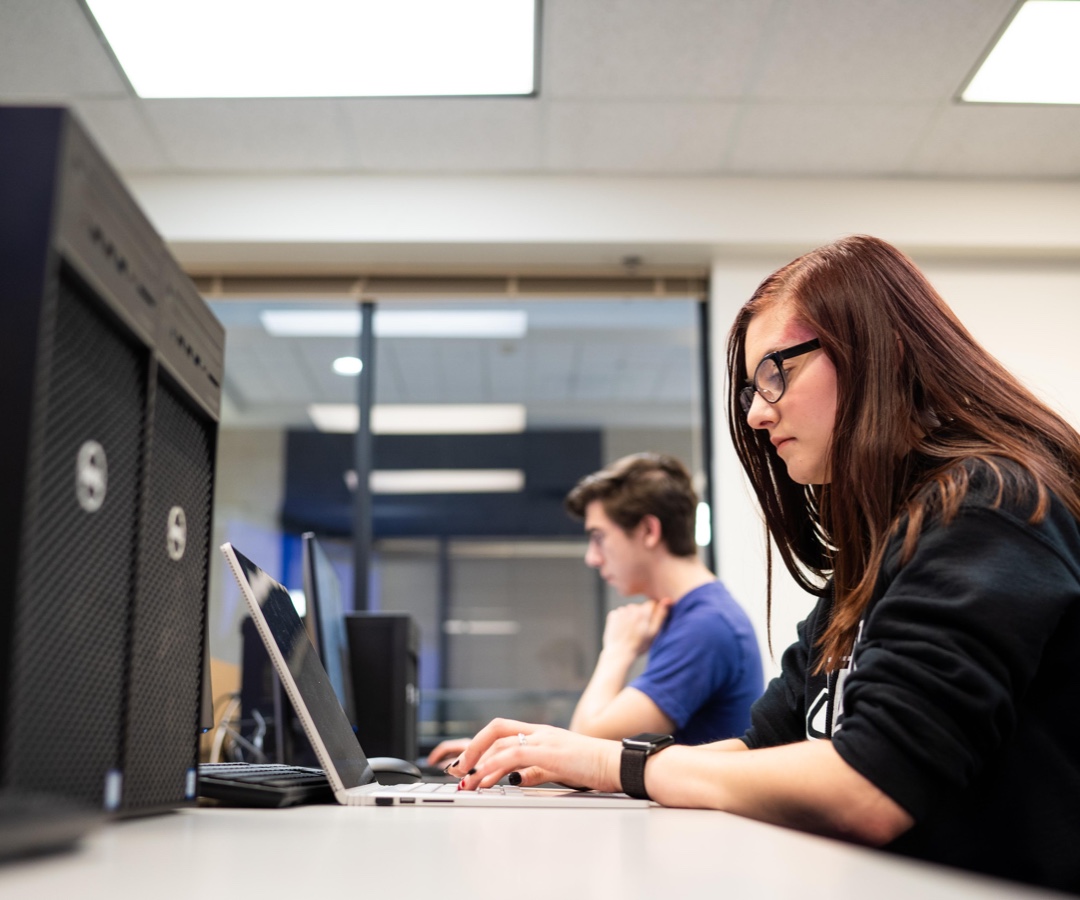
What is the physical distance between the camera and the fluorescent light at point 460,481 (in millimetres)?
4223

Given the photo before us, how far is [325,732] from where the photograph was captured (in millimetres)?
1019

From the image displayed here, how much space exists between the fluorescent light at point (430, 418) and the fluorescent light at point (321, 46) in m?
1.40

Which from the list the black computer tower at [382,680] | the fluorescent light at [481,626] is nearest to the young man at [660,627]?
the black computer tower at [382,680]

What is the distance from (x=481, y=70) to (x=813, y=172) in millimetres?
1290

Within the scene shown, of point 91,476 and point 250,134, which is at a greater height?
point 250,134

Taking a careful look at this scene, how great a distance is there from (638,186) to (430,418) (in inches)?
53.9

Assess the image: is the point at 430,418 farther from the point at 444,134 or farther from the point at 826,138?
the point at 826,138

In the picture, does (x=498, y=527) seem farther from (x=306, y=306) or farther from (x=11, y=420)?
(x=11, y=420)

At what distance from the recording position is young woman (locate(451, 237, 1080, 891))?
0.79 m

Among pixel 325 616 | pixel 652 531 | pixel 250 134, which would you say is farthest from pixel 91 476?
pixel 250 134

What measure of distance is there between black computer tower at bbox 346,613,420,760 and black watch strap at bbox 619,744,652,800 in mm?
1251

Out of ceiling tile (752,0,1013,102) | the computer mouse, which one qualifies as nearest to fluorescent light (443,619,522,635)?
ceiling tile (752,0,1013,102)

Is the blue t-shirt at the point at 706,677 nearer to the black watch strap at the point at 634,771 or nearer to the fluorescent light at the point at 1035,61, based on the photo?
the black watch strap at the point at 634,771

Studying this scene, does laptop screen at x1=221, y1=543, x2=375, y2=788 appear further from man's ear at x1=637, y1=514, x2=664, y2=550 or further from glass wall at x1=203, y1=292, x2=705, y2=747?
glass wall at x1=203, y1=292, x2=705, y2=747
